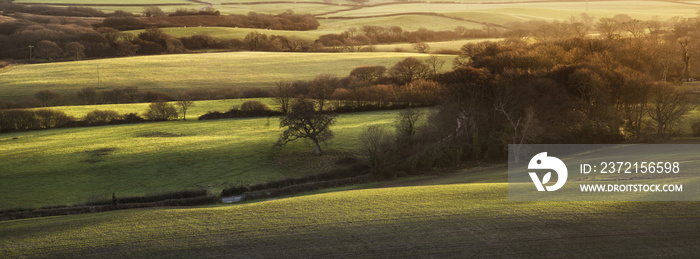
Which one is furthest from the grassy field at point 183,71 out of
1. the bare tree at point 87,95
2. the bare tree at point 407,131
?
the bare tree at point 407,131

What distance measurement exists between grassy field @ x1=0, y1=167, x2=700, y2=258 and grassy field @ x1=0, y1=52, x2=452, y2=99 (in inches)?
2558

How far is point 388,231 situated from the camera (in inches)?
992

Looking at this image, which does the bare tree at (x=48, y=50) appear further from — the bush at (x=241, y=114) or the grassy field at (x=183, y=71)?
the bush at (x=241, y=114)

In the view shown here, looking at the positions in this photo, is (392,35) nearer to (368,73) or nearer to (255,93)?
(368,73)

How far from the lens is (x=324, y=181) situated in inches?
1763

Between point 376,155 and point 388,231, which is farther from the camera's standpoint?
point 376,155

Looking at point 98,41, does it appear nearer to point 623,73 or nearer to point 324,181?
point 324,181

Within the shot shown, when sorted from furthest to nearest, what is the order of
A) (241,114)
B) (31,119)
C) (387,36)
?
(387,36), (241,114), (31,119)

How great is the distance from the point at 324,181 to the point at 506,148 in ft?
58.8

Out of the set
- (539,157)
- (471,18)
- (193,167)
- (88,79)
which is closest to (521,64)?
(539,157)

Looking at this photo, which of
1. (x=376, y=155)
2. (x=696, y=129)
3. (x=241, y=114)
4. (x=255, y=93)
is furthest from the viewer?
(x=255, y=93)

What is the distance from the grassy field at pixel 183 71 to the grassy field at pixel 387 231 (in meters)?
65.0

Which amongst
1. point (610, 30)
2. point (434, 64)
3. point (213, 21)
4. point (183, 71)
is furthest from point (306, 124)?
point (213, 21)

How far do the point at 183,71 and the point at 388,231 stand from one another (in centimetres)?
8834
